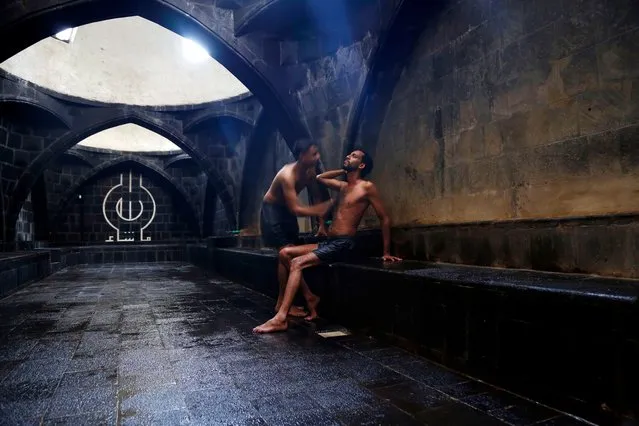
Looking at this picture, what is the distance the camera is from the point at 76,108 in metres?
13.0

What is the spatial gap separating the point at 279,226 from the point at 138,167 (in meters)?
14.7

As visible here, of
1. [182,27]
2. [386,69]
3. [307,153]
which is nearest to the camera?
[307,153]

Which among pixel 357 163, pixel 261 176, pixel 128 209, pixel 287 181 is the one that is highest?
pixel 261 176

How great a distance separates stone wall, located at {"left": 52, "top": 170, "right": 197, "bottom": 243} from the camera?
55.3 ft

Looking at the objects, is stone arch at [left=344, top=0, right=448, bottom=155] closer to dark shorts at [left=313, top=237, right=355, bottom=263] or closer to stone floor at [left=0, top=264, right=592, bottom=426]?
dark shorts at [left=313, top=237, right=355, bottom=263]

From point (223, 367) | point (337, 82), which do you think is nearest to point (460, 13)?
point (337, 82)

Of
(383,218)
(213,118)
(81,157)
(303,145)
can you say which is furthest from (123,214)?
(383,218)

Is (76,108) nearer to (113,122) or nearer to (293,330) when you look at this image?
(113,122)

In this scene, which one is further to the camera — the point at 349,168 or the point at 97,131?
the point at 97,131

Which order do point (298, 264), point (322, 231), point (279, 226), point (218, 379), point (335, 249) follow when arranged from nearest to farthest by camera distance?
point (218, 379) → point (298, 264) → point (335, 249) → point (279, 226) → point (322, 231)

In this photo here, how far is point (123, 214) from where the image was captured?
17750mm

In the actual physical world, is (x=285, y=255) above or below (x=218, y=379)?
above

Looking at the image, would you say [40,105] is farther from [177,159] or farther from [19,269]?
[19,269]

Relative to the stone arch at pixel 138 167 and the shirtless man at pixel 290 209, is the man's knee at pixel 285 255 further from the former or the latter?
the stone arch at pixel 138 167
